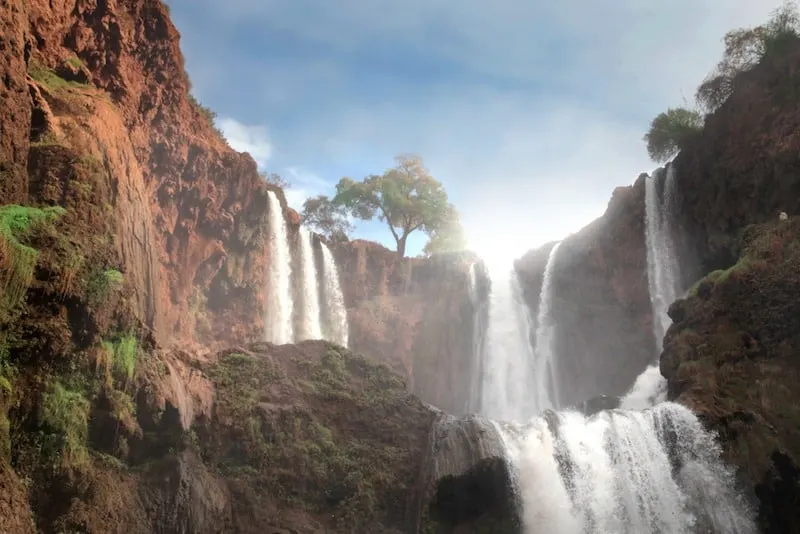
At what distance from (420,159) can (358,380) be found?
97.9ft

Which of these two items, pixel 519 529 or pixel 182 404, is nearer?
pixel 182 404

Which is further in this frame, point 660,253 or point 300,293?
point 300,293

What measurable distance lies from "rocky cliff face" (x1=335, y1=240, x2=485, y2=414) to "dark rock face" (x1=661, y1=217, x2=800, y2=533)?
17923mm

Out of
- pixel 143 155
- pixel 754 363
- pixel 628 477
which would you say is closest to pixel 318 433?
pixel 628 477

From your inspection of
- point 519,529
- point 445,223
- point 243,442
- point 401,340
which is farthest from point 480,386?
point 243,442

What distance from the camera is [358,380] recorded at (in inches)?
887

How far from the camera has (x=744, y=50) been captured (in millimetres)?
29656

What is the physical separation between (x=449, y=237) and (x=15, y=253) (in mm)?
42014

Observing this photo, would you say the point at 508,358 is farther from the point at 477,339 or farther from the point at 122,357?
the point at 122,357

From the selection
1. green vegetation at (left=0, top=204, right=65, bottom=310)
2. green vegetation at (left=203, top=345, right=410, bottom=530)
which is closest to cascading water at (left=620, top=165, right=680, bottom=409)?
green vegetation at (left=203, top=345, right=410, bottom=530)

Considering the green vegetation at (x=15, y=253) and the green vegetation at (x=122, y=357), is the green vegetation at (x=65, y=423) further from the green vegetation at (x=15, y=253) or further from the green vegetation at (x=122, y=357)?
the green vegetation at (x=15, y=253)

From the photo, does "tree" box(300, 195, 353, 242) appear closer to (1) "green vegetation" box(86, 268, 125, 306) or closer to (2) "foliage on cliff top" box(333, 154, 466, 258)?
(2) "foliage on cliff top" box(333, 154, 466, 258)

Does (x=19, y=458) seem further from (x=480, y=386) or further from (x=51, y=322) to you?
(x=480, y=386)

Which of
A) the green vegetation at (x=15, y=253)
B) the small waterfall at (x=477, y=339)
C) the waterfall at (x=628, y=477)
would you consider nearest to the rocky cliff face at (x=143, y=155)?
the green vegetation at (x=15, y=253)
